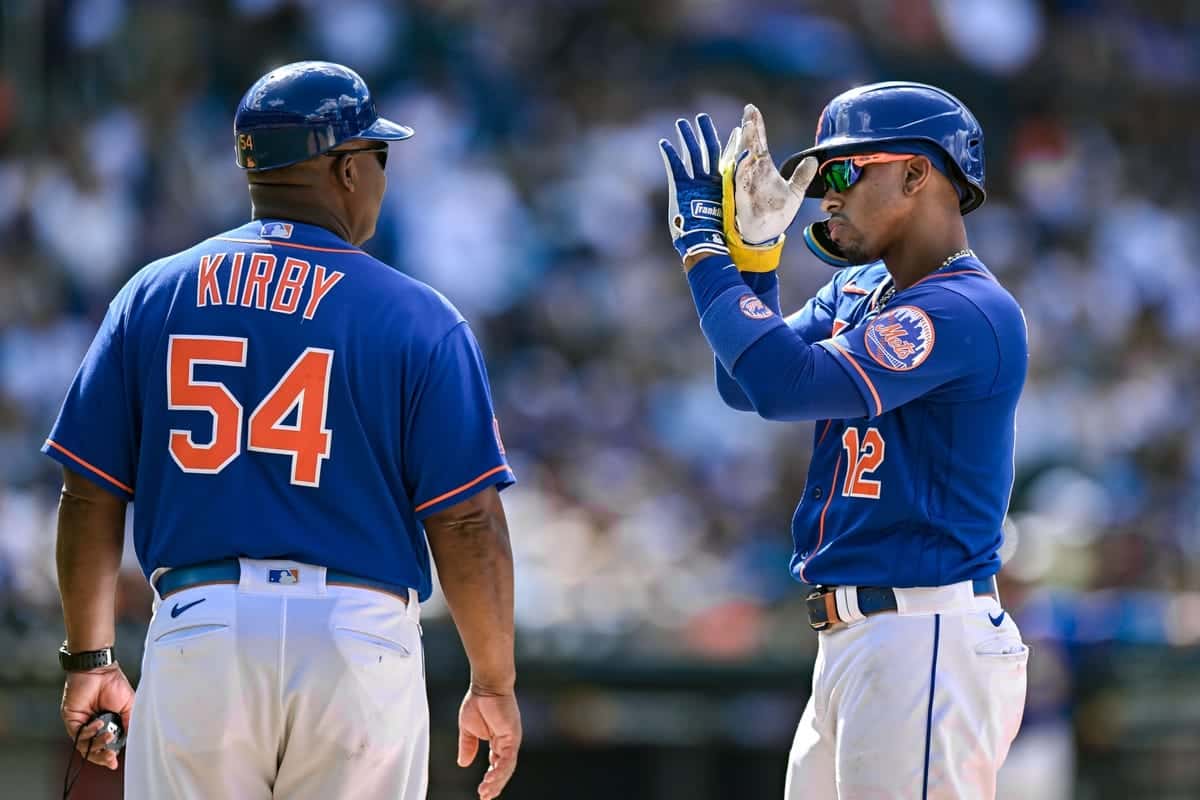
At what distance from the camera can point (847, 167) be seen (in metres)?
3.88

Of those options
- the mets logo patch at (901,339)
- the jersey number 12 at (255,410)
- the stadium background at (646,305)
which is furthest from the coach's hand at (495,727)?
the stadium background at (646,305)

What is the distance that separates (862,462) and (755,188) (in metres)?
0.62

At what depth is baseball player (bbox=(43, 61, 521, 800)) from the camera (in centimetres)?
338

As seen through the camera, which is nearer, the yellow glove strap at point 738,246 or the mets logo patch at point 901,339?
the mets logo patch at point 901,339

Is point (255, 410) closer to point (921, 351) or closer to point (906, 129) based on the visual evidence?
point (921, 351)

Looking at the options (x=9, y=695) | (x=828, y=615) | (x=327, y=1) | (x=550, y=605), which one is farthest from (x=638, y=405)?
(x=828, y=615)

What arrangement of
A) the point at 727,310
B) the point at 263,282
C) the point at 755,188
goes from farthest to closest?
the point at 755,188 → the point at 727,310 → the point at 263,282

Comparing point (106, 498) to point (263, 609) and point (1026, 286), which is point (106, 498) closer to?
point (263, 609)

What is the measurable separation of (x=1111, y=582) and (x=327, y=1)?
20.7ft

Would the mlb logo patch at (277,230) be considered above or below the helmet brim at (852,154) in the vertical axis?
below

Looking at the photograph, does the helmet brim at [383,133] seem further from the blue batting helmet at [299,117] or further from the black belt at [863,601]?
the black belt at [863,601]

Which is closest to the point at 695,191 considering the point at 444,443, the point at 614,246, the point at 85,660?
the point at 444,443

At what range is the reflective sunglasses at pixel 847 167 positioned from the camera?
3.84 metres

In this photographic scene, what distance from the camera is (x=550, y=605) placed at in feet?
27.7
